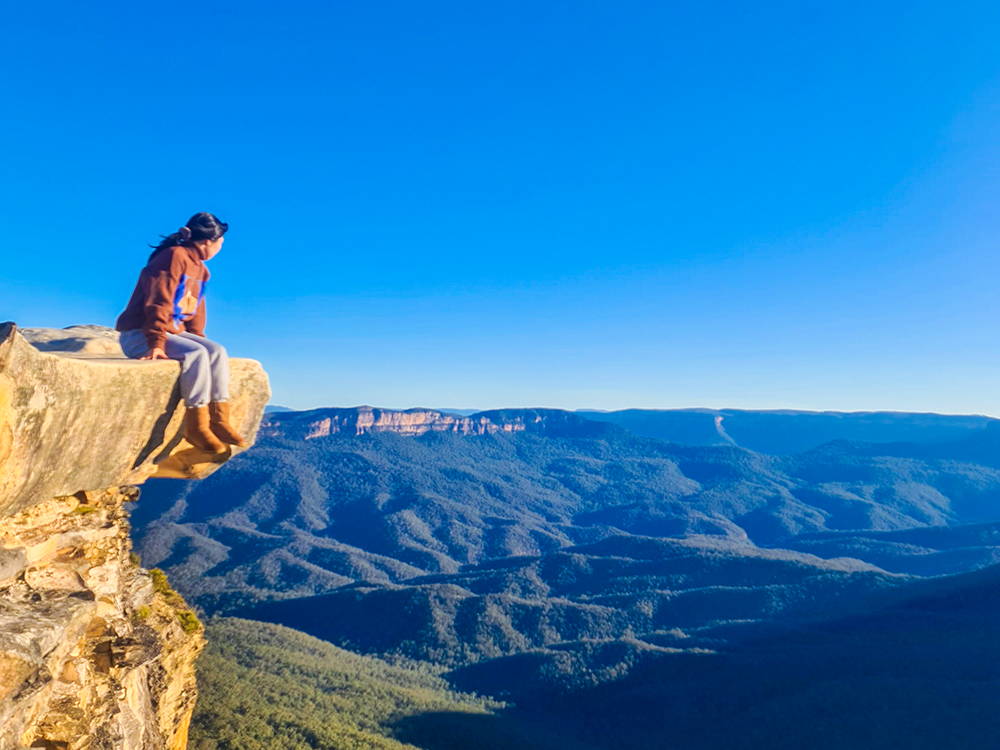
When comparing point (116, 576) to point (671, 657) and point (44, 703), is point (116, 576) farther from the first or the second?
point (671, 657)

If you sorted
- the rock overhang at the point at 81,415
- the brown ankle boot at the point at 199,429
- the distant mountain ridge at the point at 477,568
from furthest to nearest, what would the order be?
1. the distant mountain ridge at the point at 477,568
2. the brown ankle boot at the point at 199,429
3. the rock overhang at the point at 81,415

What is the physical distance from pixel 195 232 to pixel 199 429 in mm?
2676

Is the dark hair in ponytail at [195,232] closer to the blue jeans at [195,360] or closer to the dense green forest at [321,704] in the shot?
the blue jeans at [195,360]

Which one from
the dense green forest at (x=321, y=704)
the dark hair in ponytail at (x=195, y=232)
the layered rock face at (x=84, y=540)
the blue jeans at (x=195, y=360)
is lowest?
the dense green forest at (x=321, y=704)

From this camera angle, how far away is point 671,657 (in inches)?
2566

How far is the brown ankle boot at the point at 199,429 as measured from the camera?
714 centimetres

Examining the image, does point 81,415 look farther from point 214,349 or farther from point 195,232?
point 195,232

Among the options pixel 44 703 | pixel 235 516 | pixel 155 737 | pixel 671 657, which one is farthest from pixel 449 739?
pixel 235 516

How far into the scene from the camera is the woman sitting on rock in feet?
23.0

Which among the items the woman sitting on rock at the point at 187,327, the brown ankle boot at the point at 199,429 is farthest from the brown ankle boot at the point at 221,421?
the brown ankle boot at the point at 199,429

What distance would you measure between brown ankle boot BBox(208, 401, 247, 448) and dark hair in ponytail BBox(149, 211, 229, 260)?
85.9 inches

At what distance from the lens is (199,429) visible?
7219 millimetres

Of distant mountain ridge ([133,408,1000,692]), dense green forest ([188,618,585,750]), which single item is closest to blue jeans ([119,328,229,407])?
dense green forest ([188,618,585,750])

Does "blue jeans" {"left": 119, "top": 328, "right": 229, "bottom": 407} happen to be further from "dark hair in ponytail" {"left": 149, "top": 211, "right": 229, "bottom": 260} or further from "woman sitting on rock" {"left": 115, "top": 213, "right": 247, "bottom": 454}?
"dark hair in ponytail" {"left": 149, "top": 211, "right": 229, "bottom": 260}
